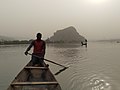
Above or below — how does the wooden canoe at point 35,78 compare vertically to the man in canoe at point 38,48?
below

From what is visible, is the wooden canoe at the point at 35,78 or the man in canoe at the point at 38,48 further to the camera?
the man in canoe at the point at 38,48

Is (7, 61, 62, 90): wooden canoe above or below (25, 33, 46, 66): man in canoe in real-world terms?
below

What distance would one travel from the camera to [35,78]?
1457 cm

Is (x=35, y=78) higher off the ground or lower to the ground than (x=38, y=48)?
lower

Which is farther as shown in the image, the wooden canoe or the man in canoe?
the man in canoe

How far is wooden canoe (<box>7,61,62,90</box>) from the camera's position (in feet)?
33.1

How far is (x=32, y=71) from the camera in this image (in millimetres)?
15297

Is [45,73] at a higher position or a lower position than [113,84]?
higher

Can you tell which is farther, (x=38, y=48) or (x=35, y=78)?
(x=38, y=48)

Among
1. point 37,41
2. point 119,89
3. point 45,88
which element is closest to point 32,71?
point 37,41

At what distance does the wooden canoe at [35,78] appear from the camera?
1010 centimetres

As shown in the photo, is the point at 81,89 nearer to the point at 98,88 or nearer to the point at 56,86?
the point at 98,88

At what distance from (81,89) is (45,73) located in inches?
115

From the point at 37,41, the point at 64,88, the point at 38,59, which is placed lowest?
the point at 64,88
